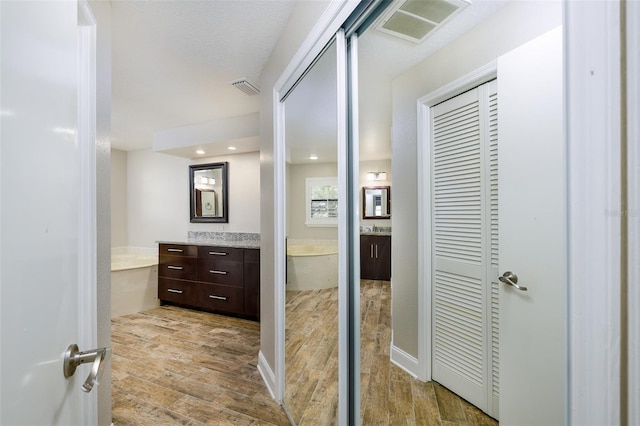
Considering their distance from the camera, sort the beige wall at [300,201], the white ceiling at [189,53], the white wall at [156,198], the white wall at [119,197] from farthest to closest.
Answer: the white wall at [119,197] → the white wall at [156,198] → the white ceiling at [189,53] → the beige wall at [300,201]

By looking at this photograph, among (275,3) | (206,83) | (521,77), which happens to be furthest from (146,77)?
(521,77)

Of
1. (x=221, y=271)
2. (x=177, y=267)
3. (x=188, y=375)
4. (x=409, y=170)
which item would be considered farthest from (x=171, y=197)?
(x=409, y=170)

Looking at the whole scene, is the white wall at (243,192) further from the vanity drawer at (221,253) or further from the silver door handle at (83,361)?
the silver door handle at (83,361)

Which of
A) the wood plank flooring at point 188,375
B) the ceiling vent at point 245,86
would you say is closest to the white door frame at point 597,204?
the wood plank flooring at point 188,375

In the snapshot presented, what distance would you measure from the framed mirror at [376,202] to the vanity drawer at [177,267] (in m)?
3.42

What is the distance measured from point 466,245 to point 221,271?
343 centimetres

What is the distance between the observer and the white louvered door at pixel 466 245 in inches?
27.3

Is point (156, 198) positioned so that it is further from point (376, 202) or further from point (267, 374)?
point (376, 202)

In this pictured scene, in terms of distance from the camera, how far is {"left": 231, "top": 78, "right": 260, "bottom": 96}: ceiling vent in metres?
2.52

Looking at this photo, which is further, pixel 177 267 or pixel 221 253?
pixel 177 267

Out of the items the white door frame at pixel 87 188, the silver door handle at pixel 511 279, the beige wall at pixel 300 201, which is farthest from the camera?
the beige wall at pixel 300 201

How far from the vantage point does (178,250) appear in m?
3.96

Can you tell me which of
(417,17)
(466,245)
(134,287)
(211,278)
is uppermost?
(417,17)

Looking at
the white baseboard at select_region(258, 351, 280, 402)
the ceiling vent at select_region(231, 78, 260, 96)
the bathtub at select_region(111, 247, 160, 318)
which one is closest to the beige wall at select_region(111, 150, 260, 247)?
the bathtub at select_region(111, 247, 160, 318)
